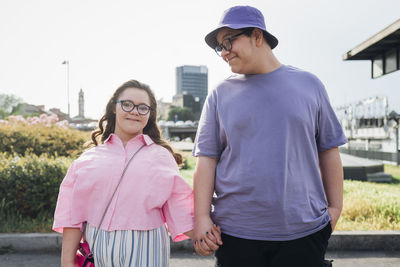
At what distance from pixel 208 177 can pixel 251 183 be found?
276mm

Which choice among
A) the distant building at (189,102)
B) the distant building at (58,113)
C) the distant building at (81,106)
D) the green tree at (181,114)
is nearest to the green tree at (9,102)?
the distant building at (58,113)

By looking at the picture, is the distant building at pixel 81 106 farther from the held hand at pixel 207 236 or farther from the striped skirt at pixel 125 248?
the held hand at pixel 207 236

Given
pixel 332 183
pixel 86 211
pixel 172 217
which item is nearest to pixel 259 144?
pixel 332 183

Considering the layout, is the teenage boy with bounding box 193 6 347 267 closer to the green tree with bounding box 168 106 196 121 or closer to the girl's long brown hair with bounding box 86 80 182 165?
the girl's long brown hair with bounding box 86 80 182 165

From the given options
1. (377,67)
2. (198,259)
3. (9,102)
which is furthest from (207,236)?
(9,102)

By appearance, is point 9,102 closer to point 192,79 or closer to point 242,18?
point 192,79

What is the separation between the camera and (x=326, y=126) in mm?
2027

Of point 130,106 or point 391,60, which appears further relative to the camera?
point 391,60

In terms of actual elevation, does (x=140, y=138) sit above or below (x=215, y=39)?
below

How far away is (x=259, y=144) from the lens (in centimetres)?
183

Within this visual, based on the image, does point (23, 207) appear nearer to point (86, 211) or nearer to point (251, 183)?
point (86, 211)

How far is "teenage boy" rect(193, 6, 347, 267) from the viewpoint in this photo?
1817 mm

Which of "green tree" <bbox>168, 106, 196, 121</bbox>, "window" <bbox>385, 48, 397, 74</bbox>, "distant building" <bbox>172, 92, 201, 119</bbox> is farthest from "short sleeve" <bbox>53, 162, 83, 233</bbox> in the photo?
"distant building" <bbox>172, 92, 201, 119</bbox>

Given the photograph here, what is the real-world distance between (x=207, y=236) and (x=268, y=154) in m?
0.56
